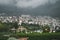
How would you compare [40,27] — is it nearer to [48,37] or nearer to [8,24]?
[48,37]

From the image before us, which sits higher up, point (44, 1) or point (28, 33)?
point (44, 1)

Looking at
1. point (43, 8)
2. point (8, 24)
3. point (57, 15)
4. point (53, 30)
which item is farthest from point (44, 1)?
point (8, 24)

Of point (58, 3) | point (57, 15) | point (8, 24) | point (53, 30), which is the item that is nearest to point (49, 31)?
point (53, 30)

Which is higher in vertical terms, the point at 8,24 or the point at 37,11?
the point at 37,11

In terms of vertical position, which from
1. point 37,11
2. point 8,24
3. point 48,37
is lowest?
point 48,37

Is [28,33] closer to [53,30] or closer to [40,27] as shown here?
[40,27]

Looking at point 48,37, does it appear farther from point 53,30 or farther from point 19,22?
point 19,22

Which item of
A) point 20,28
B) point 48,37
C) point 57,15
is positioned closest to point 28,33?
point 20,28
